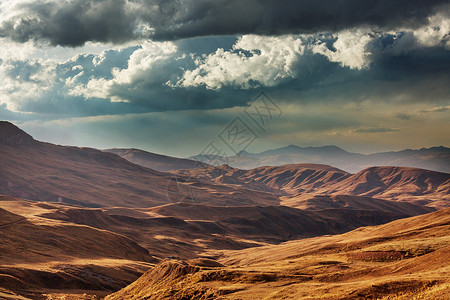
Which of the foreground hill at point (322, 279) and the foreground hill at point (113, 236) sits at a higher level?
the foreground hill at point (322, 279)

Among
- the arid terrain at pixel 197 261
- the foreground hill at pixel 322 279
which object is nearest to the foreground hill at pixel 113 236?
the arid terrain at pixel 197 261

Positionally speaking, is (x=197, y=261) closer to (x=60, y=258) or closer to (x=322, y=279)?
(x=322, y=279)

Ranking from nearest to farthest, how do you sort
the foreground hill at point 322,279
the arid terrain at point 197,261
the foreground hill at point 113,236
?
the foreground hill at point 322,279 → the arid terrain at point 197,261 → the foreground hill at point 113,236

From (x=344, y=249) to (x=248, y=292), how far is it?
3629 cm

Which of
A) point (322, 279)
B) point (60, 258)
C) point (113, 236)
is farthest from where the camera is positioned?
point (113, 236)

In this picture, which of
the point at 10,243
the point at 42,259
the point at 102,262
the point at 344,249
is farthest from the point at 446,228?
the point at 10,243

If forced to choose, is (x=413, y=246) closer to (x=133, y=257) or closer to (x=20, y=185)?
(x=133, y=257)

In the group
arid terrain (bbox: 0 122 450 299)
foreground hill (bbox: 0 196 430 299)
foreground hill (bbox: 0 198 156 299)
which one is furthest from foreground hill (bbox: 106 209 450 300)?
foreground hill (bbox: 0 196 430 299)

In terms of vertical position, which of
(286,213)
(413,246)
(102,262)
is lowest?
(286,213)

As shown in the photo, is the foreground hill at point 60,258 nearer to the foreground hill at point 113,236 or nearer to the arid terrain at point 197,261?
the foreground hill at point 113,236

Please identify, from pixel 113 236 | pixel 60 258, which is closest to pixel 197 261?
pixel 60 258

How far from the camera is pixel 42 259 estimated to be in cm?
5472

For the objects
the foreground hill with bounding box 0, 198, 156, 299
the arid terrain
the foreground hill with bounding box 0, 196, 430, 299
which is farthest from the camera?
the foreground hill with bounding box 0, 196, 430, 299

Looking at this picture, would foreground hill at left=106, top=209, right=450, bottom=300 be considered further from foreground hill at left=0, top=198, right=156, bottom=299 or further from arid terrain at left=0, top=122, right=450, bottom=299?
foreground hill at left=0, top=198, right=156, bottom=299
